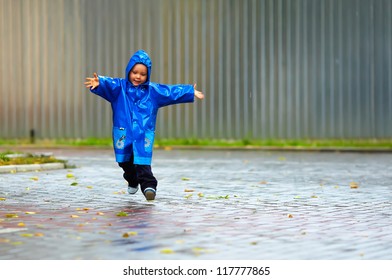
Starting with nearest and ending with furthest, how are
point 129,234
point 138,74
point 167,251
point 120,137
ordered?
1. point 167,251
2. point 129,234
3. point 138,74
4. point 120,137

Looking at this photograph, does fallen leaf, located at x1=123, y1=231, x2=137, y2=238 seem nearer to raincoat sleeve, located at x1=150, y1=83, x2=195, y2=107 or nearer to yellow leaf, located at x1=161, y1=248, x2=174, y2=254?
yellow leaf, located at x1=161, y1=248, x2=174, y2=254

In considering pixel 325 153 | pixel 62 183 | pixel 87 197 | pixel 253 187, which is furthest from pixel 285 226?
pixel 325 153

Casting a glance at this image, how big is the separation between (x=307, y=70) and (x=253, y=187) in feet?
38.8

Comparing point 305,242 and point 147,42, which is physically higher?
point 147,42

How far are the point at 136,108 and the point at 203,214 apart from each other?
1.65m

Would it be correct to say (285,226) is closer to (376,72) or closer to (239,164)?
(239,164)

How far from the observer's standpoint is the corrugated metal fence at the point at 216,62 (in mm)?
24188

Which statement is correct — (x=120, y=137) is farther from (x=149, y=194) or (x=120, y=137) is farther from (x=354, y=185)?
(x=354, y=185)

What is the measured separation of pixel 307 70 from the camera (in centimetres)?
2444

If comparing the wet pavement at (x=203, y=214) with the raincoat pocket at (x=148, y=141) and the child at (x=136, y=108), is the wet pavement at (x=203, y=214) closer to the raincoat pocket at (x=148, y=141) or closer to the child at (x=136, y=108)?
the child at (x=136, y=108)

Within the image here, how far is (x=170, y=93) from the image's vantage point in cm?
1095

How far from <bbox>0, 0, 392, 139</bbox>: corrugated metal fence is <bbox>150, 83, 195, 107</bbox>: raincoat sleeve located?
1354 centimetres

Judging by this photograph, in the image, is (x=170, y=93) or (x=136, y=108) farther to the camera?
(x=170, y=93)

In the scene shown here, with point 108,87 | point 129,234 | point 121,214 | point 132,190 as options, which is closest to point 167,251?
point 129,234
